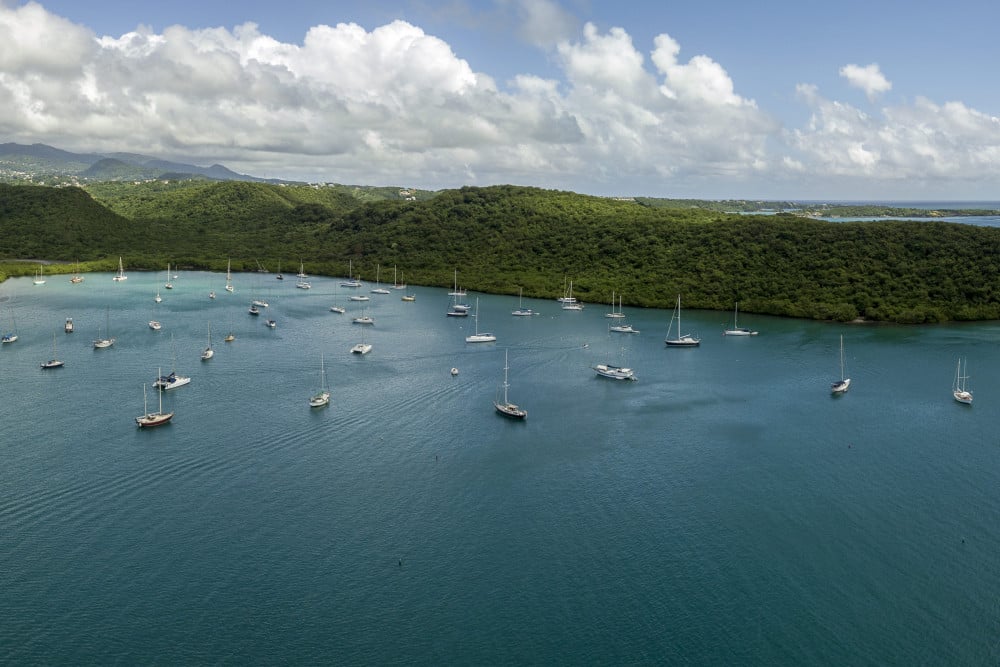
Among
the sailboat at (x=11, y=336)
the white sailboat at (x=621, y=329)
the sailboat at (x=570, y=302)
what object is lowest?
the sailboat at (x=11, y=336)

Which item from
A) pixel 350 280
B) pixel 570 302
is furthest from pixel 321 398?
pixel 350 280

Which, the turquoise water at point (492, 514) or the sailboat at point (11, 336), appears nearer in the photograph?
the turquoise water at point (492, 514)

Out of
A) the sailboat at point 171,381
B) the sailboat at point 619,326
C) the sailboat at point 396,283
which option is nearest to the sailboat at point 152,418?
the sailboat at point 171,381

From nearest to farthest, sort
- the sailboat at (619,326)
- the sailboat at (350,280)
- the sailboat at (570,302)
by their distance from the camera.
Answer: the sailboat at (619,326)
the sailboat at (570,302)
the sailboat at (350,280)

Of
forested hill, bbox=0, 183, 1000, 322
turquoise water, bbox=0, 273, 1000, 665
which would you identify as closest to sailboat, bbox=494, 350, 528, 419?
turquoise water, bbox=0, 273, 1000, 665

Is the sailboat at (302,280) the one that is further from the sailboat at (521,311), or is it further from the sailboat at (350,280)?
the sailboat at (521,311)

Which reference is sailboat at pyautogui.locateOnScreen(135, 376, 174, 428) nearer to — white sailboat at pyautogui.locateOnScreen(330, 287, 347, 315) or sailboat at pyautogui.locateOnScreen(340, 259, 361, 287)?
white sailboat at pyautogui.locateOnScreen(330, 287, 347, 315)

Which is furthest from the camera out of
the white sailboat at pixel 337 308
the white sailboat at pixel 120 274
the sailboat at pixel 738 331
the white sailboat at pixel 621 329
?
the white sailboat at pixel 120 274
